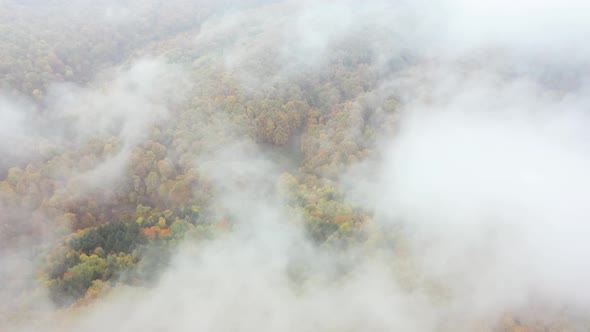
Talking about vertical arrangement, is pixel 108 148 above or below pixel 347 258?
above

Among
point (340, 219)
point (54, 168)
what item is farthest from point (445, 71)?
point (54, 168)

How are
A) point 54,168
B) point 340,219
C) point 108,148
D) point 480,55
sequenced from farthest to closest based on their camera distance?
point 480,55
point 108,148
point 54,168
point 340,219

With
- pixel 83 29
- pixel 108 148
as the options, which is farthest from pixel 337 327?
pixel 83 29

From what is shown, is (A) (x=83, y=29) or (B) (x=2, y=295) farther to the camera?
(A) (x=83, y=29)

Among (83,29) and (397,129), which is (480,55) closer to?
(397,129)

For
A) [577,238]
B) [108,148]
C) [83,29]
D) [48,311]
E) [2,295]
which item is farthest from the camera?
[83,29]

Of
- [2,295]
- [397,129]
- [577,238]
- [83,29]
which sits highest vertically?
[83,29]
